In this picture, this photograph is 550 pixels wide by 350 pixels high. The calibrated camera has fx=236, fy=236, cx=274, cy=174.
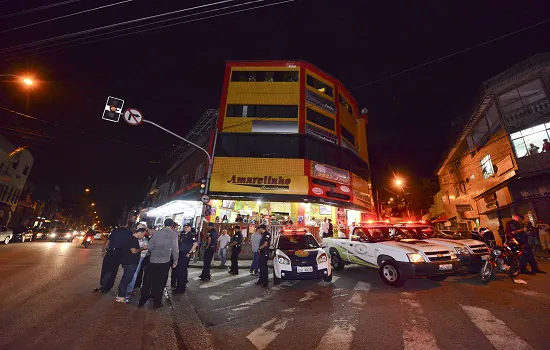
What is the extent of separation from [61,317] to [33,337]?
3.02ft

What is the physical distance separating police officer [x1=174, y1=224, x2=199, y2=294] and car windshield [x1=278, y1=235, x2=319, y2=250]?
9.63ft

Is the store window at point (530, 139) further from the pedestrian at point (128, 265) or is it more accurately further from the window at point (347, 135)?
the pedestrian at point (128, 265)

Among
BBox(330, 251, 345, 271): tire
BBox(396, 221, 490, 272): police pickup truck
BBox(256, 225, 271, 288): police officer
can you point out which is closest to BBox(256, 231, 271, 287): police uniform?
BBox(256, 225, 271, 288): police officer

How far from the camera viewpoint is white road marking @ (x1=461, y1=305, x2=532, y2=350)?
3.52 metres

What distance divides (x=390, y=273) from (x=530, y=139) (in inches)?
704

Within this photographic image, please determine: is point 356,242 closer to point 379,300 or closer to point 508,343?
point 379,300

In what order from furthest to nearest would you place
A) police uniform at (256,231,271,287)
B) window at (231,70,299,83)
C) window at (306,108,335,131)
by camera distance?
window at (231,70,299,83) → window at (306,108,335,131) → police uniform at (256,231,271,287)

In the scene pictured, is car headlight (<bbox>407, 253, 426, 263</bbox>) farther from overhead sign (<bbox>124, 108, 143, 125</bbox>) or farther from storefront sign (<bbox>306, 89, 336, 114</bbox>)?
storefront sign (<bbox>306, 89, 336, 114</bbox>)

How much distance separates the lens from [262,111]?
69.4 ft

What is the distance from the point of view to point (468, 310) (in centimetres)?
500

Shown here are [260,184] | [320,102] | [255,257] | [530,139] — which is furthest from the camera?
[320,102]

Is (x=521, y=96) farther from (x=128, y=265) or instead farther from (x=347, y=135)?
(x=128, y=265)

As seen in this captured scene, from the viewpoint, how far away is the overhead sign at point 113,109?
8.83 metres

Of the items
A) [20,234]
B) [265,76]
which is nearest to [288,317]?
[265,76]
